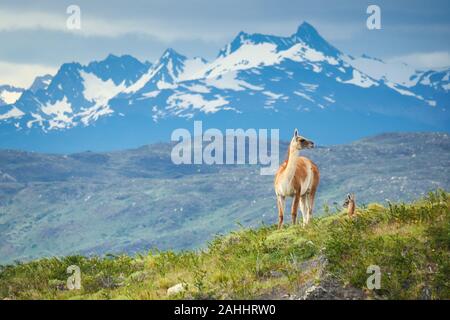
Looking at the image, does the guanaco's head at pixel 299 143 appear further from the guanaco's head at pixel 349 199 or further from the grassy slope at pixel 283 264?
the grassy slope at pixel 283 264

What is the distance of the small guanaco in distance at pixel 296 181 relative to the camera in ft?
90.0

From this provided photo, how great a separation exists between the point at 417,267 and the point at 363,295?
1655 mm

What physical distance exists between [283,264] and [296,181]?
5878 mm

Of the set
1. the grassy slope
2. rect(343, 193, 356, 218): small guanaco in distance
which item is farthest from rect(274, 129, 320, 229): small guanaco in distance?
rect(343, 193, 356, 218): small guanaco in distance

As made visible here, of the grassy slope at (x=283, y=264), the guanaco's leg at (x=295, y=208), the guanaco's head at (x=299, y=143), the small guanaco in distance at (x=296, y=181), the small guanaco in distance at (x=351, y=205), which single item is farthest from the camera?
the guanaco's head at (x=299, y=143)

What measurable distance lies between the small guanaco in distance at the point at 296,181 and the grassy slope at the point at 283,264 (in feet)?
3.54

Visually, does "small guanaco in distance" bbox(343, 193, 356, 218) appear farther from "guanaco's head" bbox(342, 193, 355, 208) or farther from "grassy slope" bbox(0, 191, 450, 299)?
"grassy slope" bbox(0, 191, 450, 299)

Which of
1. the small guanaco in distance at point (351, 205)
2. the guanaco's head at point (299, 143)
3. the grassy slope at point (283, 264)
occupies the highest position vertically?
the guanaco's head at point (299, 143)

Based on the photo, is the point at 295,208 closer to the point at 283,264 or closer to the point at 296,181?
the point at 296,181

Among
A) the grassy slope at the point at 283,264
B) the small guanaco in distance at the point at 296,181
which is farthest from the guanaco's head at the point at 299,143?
the grassy slope at the point at 283,264
